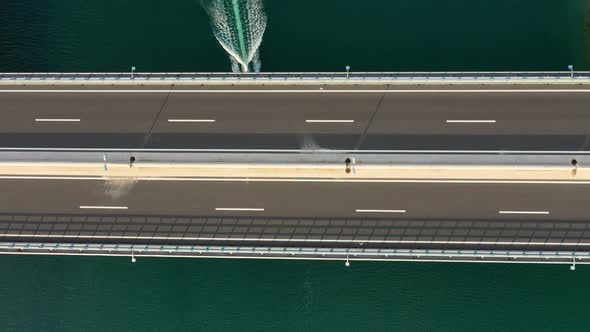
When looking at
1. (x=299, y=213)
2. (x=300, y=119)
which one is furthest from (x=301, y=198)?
(x=300, y=119)

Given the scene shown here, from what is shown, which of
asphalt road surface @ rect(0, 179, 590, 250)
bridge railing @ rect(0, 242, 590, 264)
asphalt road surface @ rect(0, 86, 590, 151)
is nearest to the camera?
bridge railing @ rect(0, 242, 590, 264)

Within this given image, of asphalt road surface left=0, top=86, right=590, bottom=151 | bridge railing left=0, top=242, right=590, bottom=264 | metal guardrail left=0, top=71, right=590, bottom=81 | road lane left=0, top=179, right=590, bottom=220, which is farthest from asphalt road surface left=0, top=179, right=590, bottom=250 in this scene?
metal guardrail left=0, top=71, right=590, bottom=81

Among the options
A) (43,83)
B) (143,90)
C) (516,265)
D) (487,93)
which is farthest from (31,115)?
(516,265)

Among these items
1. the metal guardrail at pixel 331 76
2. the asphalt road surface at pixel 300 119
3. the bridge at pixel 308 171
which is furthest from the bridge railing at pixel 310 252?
the metal guardrail at pixel 331 76

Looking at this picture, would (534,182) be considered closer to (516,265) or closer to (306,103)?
(516,265)

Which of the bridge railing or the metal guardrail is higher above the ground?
the metal guardrail

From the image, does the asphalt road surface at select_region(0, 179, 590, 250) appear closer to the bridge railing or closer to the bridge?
the bridge

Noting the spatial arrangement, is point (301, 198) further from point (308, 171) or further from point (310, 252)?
point (310, 252)

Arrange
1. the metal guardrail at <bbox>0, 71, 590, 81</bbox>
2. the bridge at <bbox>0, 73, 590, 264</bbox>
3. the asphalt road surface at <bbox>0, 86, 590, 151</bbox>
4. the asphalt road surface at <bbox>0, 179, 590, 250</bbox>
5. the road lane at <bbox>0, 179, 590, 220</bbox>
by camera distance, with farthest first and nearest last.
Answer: the metal guardrail at <bbox>0, 71, 590, 81</bbox> → the asphalt road surface at <bbox>0, 86, 590, 151</bbox> → the road lane at <bbox>0, 179, 590, 220</bbox> → the bridge at <bbox>0, 73, 590, 264</bbox> → the asphalt road surface at <bbox>0, 179, 590, 250</bbox>

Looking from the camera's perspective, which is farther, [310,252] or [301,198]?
A: [301,198]
